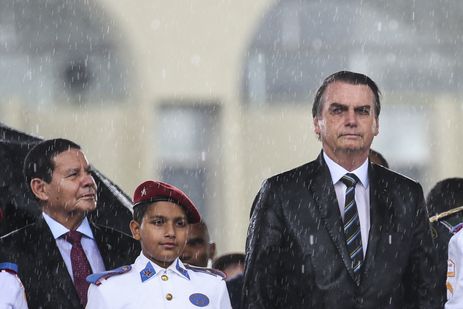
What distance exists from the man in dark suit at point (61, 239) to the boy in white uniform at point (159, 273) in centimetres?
24

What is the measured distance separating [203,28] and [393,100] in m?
3.31

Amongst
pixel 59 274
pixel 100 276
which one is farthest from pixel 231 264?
pixel 100 276

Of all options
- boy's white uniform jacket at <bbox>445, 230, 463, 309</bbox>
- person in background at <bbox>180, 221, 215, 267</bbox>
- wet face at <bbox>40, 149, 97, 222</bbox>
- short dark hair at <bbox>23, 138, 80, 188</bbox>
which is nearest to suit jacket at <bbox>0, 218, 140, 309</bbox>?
wet face at <bbox>40, 149, 97, 222</bbox>

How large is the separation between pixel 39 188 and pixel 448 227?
173 cm

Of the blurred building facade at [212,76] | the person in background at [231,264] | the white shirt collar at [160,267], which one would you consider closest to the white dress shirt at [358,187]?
the white shirt collar at [160,267]

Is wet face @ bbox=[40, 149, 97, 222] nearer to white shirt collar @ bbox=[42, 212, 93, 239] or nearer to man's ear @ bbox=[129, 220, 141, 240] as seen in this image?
white shirt collar @ bbox=[42, 212, 93, 239]

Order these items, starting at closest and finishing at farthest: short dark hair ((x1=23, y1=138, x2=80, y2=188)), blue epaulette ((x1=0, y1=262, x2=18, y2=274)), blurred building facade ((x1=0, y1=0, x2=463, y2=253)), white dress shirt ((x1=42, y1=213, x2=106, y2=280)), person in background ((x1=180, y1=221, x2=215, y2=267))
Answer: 1. blue epaulette ((x1=0, y1=262, x2=18, y2=274))
2. white dress shirt ((x1=42, y1=213, x2=106, y2=280))
3. short dark hair ((x1=23, y1=138, x2=80, y2=188))
4. person in background ((x1=180, y1=221, x2=215, y2=267))
5. blurred building facade ((x1=0, y1=0, x2=463, y2=253))

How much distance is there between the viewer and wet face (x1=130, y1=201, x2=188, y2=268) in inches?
230

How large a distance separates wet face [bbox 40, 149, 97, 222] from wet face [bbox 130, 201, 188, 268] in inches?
15.6

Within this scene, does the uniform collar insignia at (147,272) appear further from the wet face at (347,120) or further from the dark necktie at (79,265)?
the wet face at (347,120)

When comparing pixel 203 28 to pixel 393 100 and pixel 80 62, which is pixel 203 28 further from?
pixel 393 100

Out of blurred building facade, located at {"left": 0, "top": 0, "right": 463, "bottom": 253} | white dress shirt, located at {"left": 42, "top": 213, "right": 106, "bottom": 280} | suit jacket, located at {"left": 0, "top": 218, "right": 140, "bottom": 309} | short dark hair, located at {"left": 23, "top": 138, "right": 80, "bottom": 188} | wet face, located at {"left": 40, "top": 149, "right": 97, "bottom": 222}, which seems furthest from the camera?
blurred building facade, located at {"left": 0, "top": 0, "right": 463, "bottom": 253}

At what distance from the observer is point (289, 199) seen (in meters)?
5.71

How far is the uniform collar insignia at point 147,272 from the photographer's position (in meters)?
5.82
